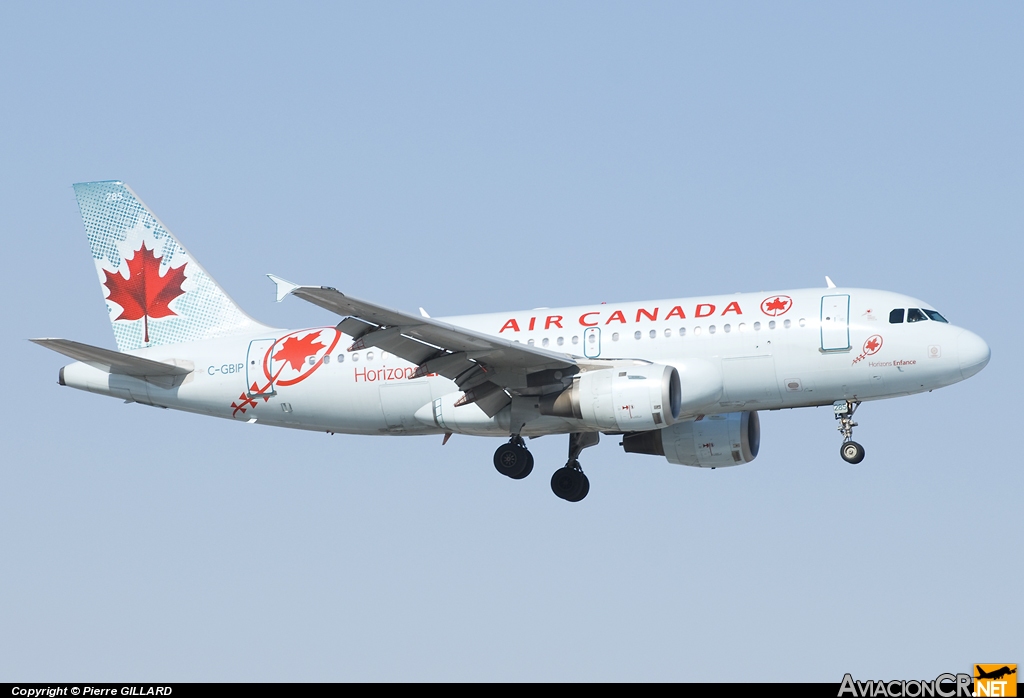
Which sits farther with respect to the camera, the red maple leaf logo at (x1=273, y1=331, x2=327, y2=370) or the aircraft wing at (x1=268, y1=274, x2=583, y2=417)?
the red maple leaf logo at (x1=273, y1=331, x2=327, y2=370)

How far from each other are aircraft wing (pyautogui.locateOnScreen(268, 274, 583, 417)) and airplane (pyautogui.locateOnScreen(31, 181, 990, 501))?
5cm

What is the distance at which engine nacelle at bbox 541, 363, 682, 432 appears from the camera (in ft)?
120

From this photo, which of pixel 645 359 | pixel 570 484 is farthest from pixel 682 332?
pixel 570 484

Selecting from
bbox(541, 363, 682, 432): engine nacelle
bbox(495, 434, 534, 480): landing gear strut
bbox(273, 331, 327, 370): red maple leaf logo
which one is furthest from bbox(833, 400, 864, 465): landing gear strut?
bbox(273, 331, 327, 370): red maple leaf logo

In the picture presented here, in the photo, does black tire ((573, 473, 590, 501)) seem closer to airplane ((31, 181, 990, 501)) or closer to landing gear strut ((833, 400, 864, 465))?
airplane ((31, 181, 990, 501))

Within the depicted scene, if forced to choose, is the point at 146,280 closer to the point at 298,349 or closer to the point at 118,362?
the point at 118,362

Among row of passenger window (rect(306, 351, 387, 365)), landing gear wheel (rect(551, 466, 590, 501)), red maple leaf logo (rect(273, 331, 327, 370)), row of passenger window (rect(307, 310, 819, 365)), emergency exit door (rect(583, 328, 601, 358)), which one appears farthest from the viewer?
landing gear wheel (rect(551, 466, 590, 501))

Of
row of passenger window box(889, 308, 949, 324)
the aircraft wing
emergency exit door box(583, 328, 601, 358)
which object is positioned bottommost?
the aircraft wing

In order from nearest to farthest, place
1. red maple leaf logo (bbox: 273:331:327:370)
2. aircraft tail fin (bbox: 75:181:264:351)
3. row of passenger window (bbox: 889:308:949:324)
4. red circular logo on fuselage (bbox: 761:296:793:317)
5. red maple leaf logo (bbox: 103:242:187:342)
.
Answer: row of passenger window (bbox: 889:308:949:324) < red circular logo on fuselage (bbox: 761:296:793:317) < red maple leaf logo (bbox: 273:331:327:370) < aircraft tail fin (bbox: 75:181:264:351) < red maple leaf logo (bbox: 103:242:187:342)

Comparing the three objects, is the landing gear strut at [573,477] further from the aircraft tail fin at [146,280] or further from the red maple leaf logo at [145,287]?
the red maple leaf logo at [145,287]

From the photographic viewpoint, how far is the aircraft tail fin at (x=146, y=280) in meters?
43.8

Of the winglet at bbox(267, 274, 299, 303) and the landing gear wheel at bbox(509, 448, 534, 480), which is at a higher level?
the winglet at bbox(267, 274, 299, 303)

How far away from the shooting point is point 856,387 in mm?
37469

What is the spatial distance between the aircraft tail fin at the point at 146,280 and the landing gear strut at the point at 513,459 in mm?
8642
